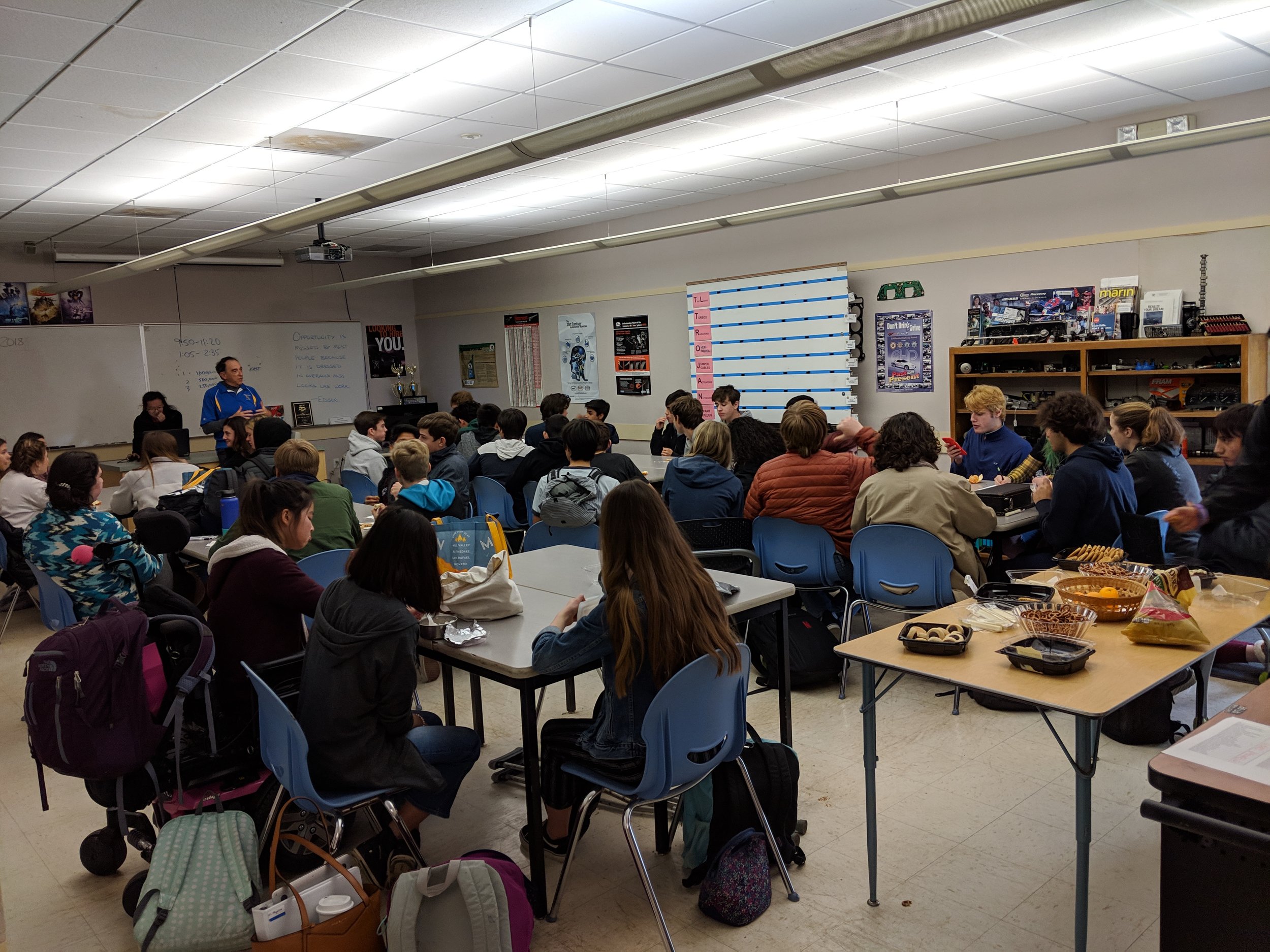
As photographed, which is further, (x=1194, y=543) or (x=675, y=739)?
(x=1194, y=543)

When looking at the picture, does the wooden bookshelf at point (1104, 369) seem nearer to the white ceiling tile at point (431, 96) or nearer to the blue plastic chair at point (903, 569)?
the blue plastic chair at point (903, 569)

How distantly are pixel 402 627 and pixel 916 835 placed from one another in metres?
1.70

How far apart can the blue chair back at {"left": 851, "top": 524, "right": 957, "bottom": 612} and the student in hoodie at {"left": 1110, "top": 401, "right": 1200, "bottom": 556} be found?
1.08 meters

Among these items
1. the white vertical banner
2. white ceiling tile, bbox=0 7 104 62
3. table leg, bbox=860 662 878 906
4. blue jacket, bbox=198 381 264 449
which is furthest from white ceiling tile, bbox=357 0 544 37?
the white vertical banner

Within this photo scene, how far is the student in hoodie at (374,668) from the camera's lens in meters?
2.34

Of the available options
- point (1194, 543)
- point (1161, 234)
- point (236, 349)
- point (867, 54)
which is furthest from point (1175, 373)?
point (236, 349)

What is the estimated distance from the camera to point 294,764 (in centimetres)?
229

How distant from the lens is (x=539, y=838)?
253 cm

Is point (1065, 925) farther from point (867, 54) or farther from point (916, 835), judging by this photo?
point (867, 54)

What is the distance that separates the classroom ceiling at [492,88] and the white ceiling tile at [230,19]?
0.01 metres

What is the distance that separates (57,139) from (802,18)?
4170 millimetres

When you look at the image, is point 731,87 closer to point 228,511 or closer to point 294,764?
point 294,764

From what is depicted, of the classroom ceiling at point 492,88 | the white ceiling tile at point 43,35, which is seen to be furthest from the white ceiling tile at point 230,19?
the white ceiling tile at point 43,35

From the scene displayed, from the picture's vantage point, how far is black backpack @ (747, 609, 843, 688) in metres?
4.08
